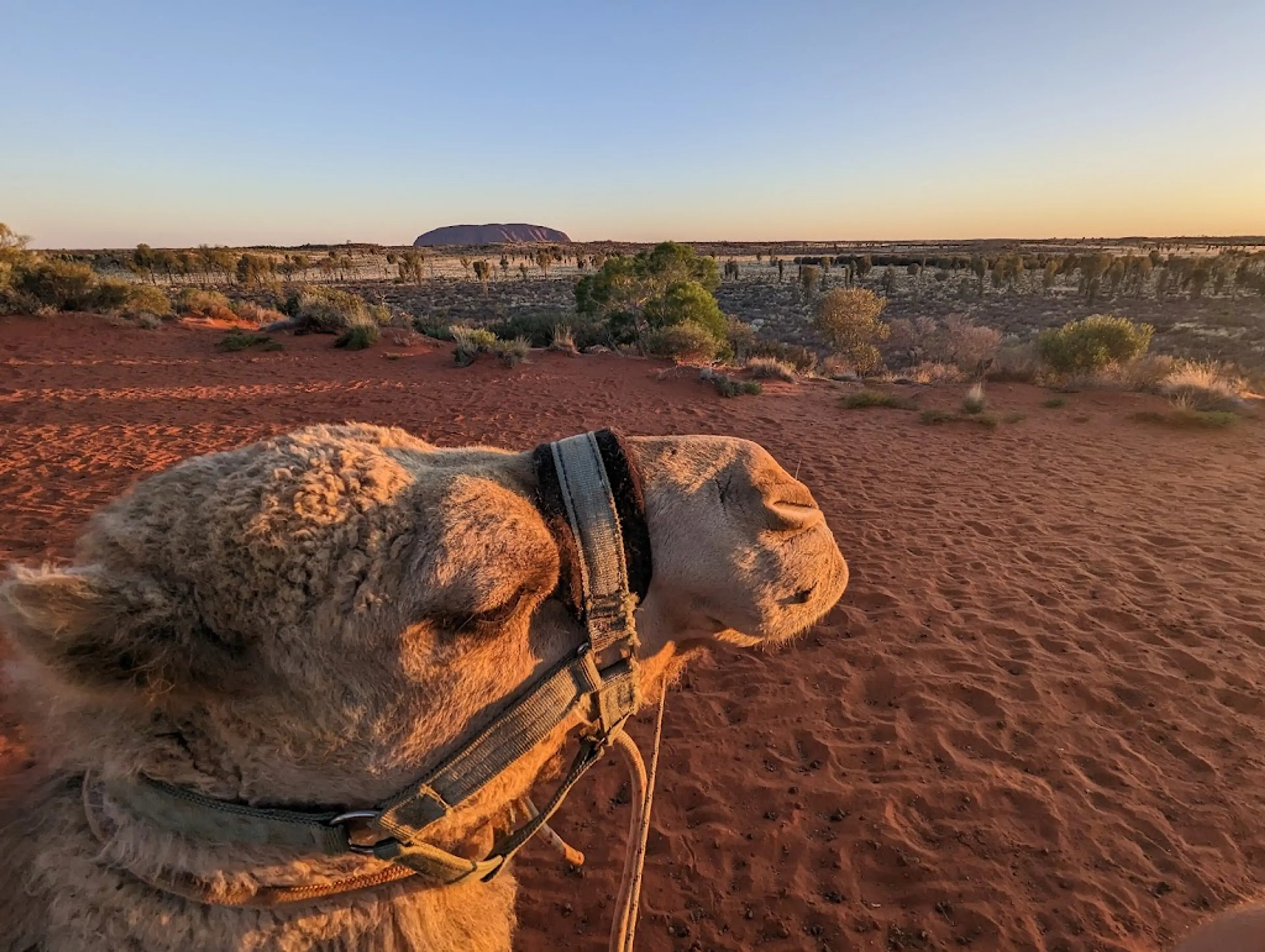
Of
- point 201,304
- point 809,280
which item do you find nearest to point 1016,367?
point 201,304

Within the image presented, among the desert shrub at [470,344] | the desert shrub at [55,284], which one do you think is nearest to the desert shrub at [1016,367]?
the desert shrub at [470,344]

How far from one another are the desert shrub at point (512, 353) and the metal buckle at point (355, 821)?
18.4 meters

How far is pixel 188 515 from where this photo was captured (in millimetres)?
1244

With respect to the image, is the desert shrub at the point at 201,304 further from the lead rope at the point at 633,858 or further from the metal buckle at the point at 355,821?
the metal buckle at the point at 355,821

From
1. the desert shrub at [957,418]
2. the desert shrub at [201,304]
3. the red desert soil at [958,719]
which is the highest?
the desert shrub at [201,304]

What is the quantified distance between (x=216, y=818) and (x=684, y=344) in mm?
20583

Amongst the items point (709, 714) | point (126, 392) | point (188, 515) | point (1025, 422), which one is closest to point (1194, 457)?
point (1025, 422)

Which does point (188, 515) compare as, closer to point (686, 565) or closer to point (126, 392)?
point (686, 565)

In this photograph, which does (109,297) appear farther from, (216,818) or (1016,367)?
(1016,367)

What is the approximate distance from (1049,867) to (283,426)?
42.7 ft

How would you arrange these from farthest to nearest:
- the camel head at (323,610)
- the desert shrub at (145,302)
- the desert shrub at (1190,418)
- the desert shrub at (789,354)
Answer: the desert shrub at (789,354) → the desert shrub at (145,302) → the desert shrub at (1190,418) → the camel head at (323,610)

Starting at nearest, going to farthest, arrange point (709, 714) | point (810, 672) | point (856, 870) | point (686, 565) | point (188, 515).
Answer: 1. point (188, 515)
2. point (686, 565)
3. point (856, 870)
4. point (709, 714)
5. point (810, 672)

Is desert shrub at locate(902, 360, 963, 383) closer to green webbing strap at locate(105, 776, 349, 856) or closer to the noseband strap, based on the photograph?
the noseband strap

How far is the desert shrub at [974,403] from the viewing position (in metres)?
15.1
